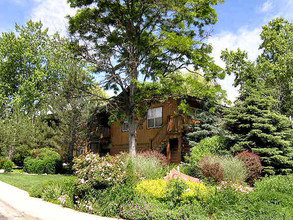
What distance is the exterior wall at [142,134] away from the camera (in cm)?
2020

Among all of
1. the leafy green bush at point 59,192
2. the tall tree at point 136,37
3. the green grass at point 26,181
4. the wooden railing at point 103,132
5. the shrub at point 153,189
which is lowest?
the green grass at point 26,181

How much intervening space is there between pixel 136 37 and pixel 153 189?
11403 millimetres

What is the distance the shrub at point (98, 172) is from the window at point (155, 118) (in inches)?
512

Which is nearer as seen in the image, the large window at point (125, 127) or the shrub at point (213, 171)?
the shrub at point (213, 171)

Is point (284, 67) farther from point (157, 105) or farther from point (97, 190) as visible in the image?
point (97, 190)

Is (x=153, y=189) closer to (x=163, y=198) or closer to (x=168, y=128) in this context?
(x=163, y=198)

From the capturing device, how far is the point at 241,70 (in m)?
25.2

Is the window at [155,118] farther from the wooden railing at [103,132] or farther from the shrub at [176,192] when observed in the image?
the shrub at [176,192]

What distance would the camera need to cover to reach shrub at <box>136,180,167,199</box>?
23.1 ft

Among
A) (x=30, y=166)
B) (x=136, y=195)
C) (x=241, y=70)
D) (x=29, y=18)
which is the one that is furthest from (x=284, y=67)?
(x=29, y=18)

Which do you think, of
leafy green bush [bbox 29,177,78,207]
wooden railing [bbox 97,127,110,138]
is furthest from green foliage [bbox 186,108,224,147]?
wooden railing [bbox 97,127,110,138]

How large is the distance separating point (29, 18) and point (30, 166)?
2469cm

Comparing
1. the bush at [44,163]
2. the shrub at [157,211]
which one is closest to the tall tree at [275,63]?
the bush at [44,163]

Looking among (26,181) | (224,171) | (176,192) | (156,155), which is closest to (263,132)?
(224,171)
